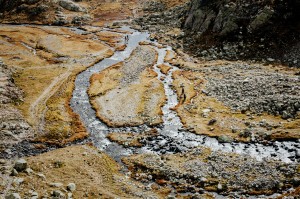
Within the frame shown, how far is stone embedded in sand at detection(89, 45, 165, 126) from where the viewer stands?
2005 inches

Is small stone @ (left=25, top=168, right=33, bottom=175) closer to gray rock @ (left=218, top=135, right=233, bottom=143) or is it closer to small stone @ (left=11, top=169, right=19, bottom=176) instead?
small stone @ (left=11, top=169, right=19, bottom=176)

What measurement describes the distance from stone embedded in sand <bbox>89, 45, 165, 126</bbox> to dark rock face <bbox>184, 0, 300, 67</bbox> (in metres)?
16.4

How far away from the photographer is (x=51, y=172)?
34.4 m

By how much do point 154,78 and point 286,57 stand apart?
2838 centimetres

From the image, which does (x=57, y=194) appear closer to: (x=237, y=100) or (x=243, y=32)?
(x=237, y=100)

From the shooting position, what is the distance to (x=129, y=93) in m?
60.2

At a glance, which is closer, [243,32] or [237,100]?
[237,100]

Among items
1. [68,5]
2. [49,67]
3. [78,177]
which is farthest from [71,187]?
[68,5]

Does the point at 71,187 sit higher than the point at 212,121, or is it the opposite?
the point at 212,121

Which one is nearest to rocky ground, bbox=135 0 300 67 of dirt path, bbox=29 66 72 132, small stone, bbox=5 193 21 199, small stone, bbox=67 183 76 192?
dirt path, bbox=29 66 72 132

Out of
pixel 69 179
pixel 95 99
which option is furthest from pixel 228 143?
pixel 95 99

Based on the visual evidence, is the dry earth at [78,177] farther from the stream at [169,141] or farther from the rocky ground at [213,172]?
the stream at [169,141]

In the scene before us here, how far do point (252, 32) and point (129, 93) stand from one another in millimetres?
34887

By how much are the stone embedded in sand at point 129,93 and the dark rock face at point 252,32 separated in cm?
1638
